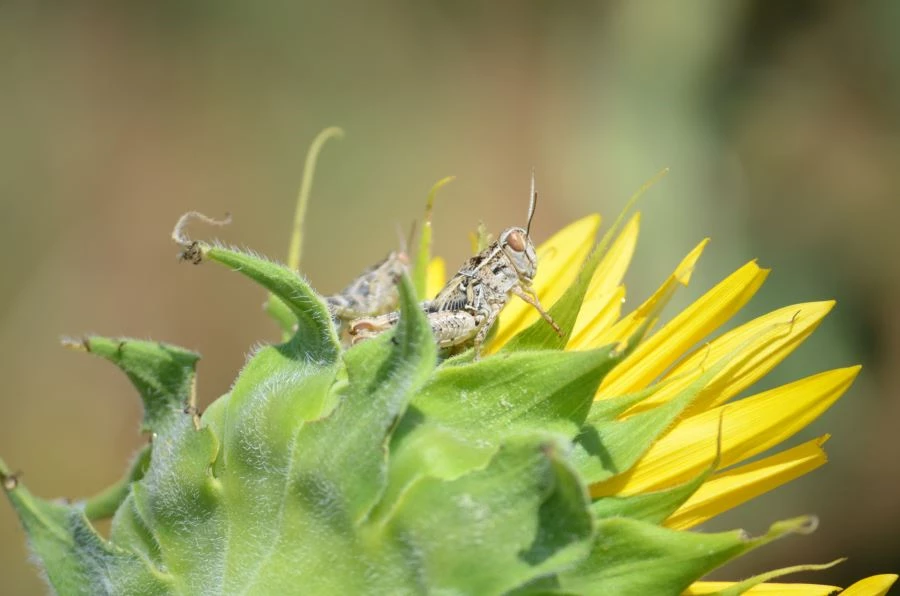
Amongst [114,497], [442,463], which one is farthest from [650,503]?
[114,497]

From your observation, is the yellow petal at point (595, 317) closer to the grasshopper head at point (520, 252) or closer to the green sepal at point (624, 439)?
the grasshopper head at point (520, 252)

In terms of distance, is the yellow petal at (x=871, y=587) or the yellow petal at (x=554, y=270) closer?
the yellow petal at (x=871, y=587)

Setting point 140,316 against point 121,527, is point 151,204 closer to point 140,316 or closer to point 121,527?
point 140,316

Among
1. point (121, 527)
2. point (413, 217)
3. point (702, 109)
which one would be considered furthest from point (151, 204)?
point (121, 527)

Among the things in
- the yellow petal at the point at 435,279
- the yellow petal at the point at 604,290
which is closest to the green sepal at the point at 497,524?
the yellow petal at the point at 604,290

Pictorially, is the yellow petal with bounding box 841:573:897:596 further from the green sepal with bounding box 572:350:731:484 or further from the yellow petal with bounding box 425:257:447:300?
the yellow petal with bounding box 425:257:447:300

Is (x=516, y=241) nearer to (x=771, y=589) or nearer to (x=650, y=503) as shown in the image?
(x=650, y=503)

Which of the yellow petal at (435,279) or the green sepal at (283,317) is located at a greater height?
the yellow petal at (435,279)
